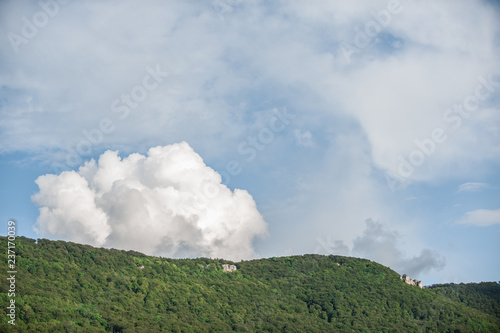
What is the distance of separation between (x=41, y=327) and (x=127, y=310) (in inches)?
1529

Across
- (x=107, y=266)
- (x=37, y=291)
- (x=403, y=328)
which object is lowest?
(x=403, y=328)

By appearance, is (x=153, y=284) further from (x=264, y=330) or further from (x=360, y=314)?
(x=360, y=314)

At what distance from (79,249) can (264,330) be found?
77420 mm

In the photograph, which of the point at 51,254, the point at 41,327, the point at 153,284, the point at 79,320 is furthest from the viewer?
the point at 153,284

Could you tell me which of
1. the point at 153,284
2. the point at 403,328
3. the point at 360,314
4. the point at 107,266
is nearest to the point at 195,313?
the point at 153,284

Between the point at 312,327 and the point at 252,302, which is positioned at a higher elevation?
the point at 252,302

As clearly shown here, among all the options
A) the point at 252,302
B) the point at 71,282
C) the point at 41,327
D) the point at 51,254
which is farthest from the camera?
the point at 252,302

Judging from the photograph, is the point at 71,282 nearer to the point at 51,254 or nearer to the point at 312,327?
the point at 51,254

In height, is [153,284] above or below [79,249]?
below

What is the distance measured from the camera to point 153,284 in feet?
597

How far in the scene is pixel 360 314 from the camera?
200 meters

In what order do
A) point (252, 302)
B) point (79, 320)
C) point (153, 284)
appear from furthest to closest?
point (252, 302) → point (153, 284) → point (79, 320)

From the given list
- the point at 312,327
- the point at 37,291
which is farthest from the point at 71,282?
the point at 312,327

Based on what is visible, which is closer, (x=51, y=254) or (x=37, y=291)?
(x=37, y=291)
